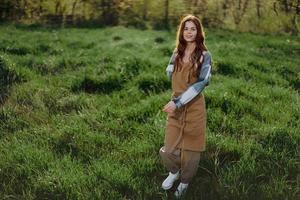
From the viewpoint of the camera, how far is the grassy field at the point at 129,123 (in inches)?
224

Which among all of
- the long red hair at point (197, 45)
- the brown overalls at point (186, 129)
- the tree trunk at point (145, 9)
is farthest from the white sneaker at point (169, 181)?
the tree trunk at point (145, 9)

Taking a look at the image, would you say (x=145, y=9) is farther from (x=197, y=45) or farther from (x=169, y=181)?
(x=169, y=181)

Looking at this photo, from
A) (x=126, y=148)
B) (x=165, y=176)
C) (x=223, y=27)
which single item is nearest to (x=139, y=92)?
(x=126, y=148)

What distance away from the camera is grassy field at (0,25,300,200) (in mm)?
5695

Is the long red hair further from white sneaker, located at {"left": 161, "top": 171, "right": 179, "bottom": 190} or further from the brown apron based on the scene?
white sneaker, located at {"left": 161, "top": 171, "right": 179, "bottom": 190}

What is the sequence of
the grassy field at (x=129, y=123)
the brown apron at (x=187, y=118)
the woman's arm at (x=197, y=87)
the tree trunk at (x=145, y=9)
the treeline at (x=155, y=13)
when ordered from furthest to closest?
the tree trunk at (x=145, y=9), the treeline at (x=155, y=13), the grassy field at (x=129, y=123), the brown apron at (x=187, y=118), the woman's arm at (x=197, y=87)

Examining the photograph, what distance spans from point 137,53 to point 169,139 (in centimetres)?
605

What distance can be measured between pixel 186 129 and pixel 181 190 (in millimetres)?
656

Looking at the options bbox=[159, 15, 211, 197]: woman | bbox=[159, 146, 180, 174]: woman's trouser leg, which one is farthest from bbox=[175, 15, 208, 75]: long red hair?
bbox=[159, 146, 180, 174]: woman's trouser leg

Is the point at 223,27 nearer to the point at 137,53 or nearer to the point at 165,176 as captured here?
the point at 137,53

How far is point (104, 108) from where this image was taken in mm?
7781

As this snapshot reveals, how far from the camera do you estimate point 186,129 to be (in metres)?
5.42

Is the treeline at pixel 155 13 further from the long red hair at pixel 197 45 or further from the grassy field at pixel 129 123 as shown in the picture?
the long red hair at pixel 197 45

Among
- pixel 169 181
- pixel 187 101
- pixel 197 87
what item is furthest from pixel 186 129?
pixel 169 181
